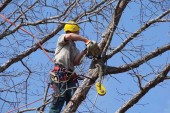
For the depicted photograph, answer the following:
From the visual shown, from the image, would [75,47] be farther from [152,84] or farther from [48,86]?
[152,84]

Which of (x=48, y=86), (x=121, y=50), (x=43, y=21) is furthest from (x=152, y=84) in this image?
(x=43, y=21)

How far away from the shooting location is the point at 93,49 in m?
4.23

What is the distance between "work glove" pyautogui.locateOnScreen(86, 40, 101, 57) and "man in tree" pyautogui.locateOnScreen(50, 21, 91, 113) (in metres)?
0.04

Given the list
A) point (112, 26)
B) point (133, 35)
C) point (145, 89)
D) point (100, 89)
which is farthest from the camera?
point (133, 35)

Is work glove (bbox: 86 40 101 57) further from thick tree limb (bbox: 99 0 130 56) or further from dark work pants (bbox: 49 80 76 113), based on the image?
dark work pants (bbox: 49 80 76 113)

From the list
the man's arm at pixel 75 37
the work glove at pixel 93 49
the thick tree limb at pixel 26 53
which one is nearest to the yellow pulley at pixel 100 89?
the work glove at pixel 93 49

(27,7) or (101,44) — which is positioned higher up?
(27,7)

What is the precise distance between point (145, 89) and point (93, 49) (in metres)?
0.82

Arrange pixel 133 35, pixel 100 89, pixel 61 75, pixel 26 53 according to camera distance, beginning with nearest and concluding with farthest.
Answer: pixel 100 89 → pixel 61 75 → pixel 133 35 → pixel 26 53

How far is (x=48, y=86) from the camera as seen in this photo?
422 cm

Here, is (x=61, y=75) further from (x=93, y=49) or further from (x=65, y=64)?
(x=93, y=49)

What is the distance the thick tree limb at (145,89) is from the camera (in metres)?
4.46

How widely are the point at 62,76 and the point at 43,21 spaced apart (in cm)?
86

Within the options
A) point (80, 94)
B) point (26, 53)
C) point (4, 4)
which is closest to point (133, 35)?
point (80, 94)
